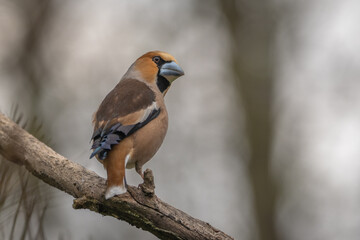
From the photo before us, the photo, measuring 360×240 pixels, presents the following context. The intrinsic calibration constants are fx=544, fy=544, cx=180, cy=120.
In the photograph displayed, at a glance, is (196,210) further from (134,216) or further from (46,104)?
(134,216)

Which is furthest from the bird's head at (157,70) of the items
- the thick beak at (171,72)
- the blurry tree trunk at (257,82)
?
the blurry tree trunk at (257,82)

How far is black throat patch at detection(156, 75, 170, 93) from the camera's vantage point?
500cm

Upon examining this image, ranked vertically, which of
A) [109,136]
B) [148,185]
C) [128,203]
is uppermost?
[109,136]

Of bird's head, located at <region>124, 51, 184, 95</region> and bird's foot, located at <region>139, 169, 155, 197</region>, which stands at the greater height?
bird's head, located at <region>124, 51, 184, 95</region>

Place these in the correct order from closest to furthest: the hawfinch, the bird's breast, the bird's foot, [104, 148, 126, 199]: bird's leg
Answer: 1. the bird's foot
2. [104, 148, 126, 199]: bird's leg
3. the hawfinch
4. the bird's breast

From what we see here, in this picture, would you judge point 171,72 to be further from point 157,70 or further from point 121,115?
point 121,115

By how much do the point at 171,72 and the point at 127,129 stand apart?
1362mm

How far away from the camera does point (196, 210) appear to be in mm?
8422

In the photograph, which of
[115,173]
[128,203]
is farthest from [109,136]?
[128,203]

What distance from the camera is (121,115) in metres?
3.91

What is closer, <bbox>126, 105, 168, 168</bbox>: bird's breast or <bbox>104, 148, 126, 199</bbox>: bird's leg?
<bbox>104, 148, 126, 199</bbox>: bird's leg

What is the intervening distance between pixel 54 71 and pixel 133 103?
5110 mm

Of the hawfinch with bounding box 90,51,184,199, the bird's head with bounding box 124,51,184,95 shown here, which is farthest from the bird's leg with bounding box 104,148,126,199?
the bird's head with bounding box 124,51,184,95

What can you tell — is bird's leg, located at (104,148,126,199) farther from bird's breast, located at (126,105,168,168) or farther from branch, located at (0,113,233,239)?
bird's breast, located at (126,105,168,168)
